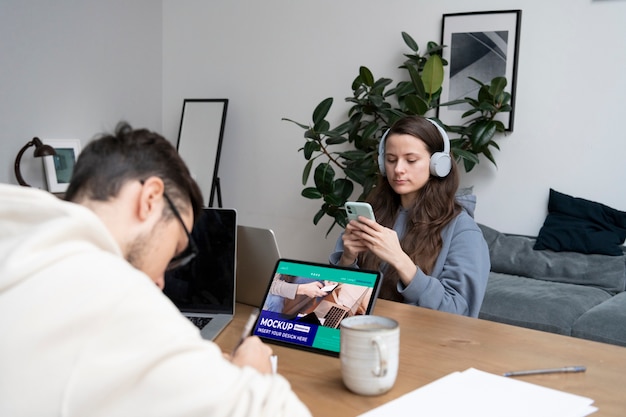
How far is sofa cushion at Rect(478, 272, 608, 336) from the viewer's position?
9.35 ft

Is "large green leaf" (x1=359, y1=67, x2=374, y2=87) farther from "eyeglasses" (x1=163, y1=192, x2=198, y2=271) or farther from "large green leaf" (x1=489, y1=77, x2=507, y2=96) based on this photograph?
"eyeglasses" (x1=163, y1=192, x2=198, y2=271)

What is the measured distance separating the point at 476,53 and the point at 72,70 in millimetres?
2920

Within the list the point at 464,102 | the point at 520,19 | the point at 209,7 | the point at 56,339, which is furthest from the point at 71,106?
the point at 56,339

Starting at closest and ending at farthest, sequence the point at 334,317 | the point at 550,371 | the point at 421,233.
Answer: the point at 550,371 → the point at 334,317 → the point at 421,233

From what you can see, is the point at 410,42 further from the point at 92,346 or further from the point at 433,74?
the point at 92,346

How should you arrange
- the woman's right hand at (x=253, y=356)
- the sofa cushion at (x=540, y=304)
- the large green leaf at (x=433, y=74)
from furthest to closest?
the large green leaf at (x=433, y=74) < the sofa cushion at (x=540, y=304) < the woman's right hand at (x=253, y=356)

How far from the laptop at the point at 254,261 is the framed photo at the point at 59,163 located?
2.92 m

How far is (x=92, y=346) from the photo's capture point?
627 mm

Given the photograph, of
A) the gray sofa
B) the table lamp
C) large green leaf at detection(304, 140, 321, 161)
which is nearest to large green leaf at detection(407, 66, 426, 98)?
large green leaf at detection(304, 140, 321, 161)

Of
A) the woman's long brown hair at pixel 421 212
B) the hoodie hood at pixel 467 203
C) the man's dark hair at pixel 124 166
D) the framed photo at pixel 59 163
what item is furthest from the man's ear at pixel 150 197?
the framed photo at pixel 59 163

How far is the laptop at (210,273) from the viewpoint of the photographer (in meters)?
1.56

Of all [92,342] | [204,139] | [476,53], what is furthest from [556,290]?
[204,139]

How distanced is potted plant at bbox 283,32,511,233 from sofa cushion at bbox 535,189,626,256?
1.70 ft

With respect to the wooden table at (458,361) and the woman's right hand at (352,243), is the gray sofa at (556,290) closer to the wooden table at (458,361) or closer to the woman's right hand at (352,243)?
the woman's right hand at (352,243)
